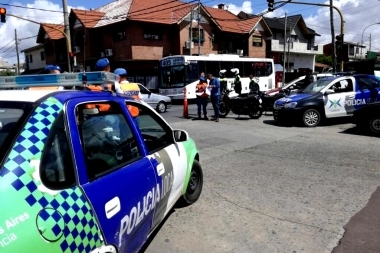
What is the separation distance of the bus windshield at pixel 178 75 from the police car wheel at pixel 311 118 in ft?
38.3

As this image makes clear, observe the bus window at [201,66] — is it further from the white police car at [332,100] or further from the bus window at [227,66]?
the white police car at [332,100]

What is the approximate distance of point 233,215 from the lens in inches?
161

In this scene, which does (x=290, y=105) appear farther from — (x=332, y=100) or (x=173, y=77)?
(x=173, y=77)

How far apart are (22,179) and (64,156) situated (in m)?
0.34

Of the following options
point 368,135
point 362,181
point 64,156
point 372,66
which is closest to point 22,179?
point 64,156

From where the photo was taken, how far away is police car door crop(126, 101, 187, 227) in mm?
3065

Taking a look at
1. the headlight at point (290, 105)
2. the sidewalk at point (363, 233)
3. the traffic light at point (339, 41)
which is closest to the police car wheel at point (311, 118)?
the headlight at point (290, 105)

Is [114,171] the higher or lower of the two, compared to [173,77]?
lower

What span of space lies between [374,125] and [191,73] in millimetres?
14117

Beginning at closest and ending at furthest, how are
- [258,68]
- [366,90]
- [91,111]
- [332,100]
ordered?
[91,111]
[332,100]
[366,90]
[258,68]

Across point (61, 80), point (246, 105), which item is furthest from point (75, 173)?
point (246, 105)

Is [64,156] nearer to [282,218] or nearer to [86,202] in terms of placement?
[86,202]

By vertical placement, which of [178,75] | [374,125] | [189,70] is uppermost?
[189,70]

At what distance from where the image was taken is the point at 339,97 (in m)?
10.9
